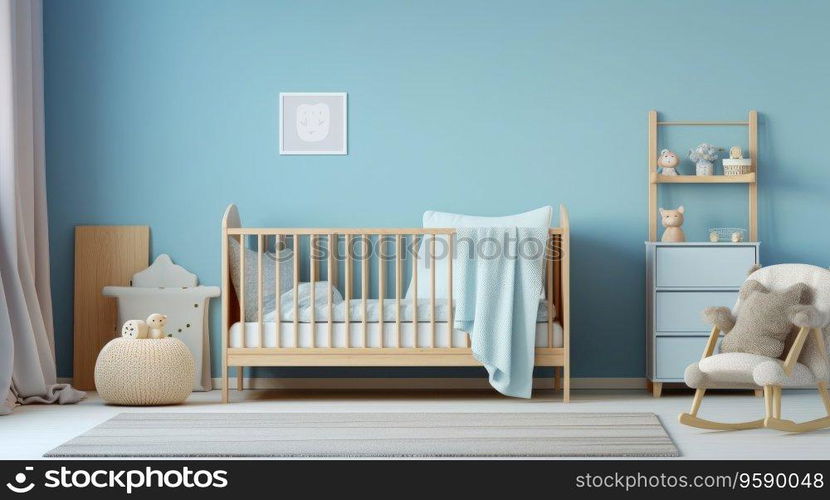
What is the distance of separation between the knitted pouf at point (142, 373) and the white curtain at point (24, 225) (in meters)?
0.25

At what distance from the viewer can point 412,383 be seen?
443 cm

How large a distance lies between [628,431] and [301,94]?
2.16 metres

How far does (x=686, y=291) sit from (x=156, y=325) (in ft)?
7.12

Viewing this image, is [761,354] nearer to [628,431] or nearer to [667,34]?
[628,431]

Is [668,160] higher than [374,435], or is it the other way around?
[668,160]

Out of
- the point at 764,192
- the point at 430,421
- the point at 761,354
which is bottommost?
the point at 430,421

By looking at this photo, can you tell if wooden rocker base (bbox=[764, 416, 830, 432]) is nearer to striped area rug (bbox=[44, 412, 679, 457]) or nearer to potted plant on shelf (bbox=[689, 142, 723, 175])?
striped area rug (bbox=[44, 412, 679, 457])

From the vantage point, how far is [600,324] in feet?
14.6

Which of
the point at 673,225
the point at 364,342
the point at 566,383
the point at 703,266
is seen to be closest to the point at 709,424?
the point at 566,383

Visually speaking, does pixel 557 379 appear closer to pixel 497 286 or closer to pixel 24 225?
pixel 497 286

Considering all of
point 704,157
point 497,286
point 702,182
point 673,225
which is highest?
point 704,157

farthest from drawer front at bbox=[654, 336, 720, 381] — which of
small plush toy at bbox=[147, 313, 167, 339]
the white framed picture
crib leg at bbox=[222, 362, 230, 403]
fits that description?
small plush toy at bbox=[147, 313, 167, 339]

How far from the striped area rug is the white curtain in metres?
0.65

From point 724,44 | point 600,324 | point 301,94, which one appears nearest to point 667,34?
point 724,44
